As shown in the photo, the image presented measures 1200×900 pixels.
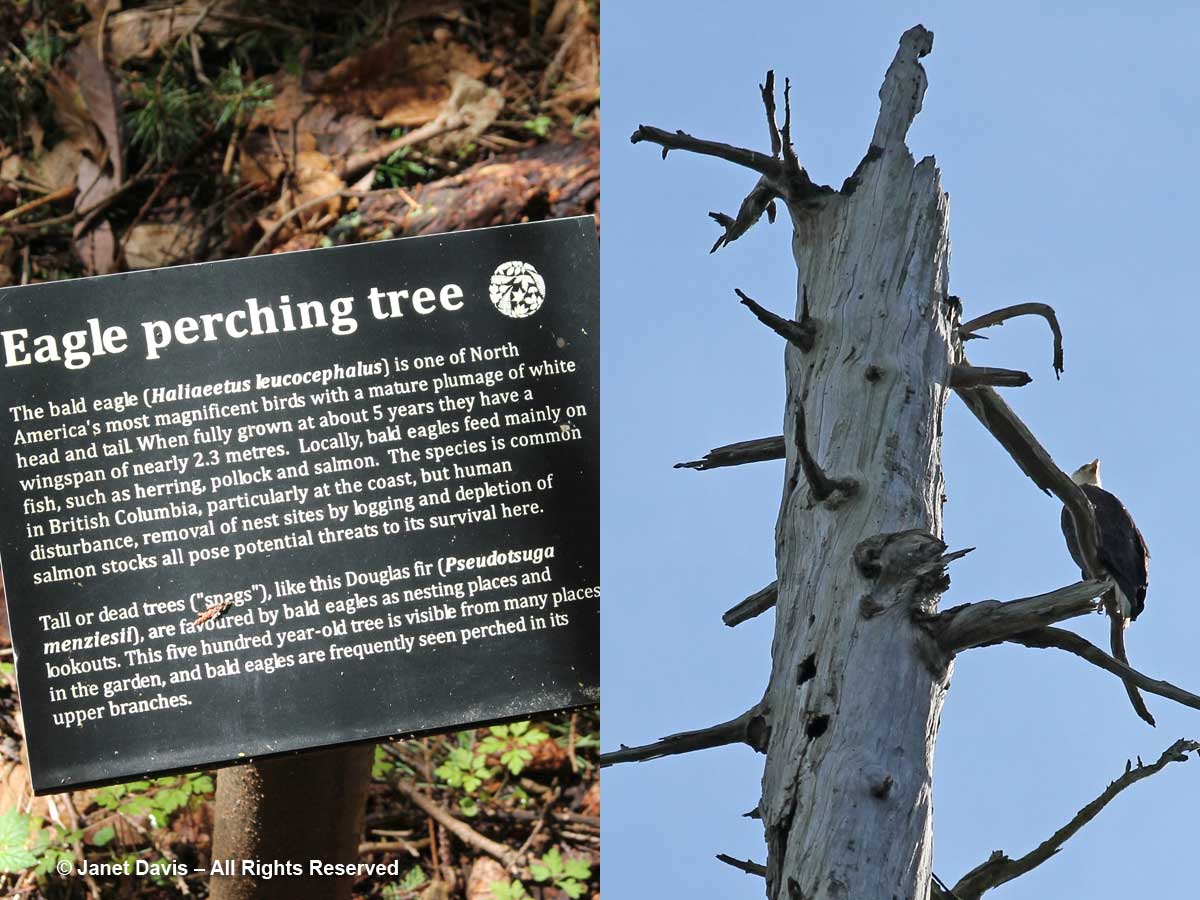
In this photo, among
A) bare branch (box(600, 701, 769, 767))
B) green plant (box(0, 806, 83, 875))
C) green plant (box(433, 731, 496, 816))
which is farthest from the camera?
green plant (box(433, 731, 496, 816))

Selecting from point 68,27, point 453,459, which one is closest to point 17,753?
point 453,459

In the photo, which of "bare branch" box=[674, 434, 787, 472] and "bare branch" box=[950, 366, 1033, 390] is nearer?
"bare branch" box=[950, 366, 1033, 390]

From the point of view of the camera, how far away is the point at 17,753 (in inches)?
217

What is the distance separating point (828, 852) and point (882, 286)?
1843mm

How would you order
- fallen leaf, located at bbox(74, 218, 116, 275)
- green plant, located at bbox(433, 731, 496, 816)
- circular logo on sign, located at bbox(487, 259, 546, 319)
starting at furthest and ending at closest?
1. fallen leaf, located at bbox(74, 218, 116, 275)
2. green plant, located at bbox(433, 731, 496, 816)
3. circular logo on sign, located at bbox(487, 259, 546, 319)

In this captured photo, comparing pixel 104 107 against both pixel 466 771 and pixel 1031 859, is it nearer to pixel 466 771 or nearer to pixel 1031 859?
pixel 466 771

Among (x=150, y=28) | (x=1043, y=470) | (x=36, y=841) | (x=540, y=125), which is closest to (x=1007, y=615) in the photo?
(x=1043, y=470)

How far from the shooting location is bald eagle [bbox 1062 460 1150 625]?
4887mm

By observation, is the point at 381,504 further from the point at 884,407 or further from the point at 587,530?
the point at 884,407

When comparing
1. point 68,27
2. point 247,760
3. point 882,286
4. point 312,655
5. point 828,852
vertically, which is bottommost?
point 828,852

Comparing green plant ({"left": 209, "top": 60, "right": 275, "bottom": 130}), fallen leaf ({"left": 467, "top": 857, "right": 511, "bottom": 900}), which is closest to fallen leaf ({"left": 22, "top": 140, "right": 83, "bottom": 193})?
green plant ({"left": 209, "top": 60, "right": 275, "bottom": 130})

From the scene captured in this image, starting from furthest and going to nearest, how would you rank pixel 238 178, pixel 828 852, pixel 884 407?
pixel 238 178 → pixel 884 407 → pixel 828 852

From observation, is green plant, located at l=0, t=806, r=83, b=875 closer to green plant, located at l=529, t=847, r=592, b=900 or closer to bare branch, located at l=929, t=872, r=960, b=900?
green plant, located at l=529, t=847, r=592, b=900

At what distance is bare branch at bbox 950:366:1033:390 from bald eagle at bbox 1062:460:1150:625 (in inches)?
40.8
